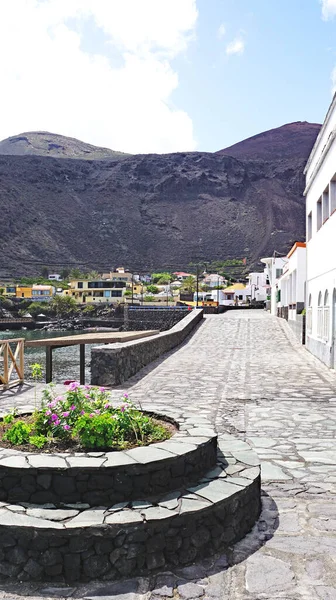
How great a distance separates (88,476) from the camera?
3547mm

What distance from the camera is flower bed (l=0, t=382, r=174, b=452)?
406 centimetres

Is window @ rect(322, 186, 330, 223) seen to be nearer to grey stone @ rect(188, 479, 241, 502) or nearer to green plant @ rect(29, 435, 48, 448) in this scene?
grey stone @ rect(188, 479, 241, 502)

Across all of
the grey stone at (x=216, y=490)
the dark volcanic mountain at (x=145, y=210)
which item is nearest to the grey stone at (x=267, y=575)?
the grey stone at (x=216, y=490)

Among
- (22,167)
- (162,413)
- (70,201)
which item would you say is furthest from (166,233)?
(162,413)

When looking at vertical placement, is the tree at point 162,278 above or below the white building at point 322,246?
above

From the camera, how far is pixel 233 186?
573 feet

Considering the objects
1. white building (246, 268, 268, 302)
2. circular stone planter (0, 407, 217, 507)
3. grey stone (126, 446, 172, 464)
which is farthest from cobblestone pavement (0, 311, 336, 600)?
white building (246, 268, 268, 302)

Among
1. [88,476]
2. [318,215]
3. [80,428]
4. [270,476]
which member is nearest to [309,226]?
[318,215]

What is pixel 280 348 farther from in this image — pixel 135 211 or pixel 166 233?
pixel 135 211

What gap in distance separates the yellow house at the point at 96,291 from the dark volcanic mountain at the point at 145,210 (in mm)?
24020

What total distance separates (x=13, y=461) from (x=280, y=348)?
15215 millimetres

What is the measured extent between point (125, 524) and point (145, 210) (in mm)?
161650

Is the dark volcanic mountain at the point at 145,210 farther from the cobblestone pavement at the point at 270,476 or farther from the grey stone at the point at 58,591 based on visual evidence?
the grey stone at the point at 58,591

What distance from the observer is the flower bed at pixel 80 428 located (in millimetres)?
4062
